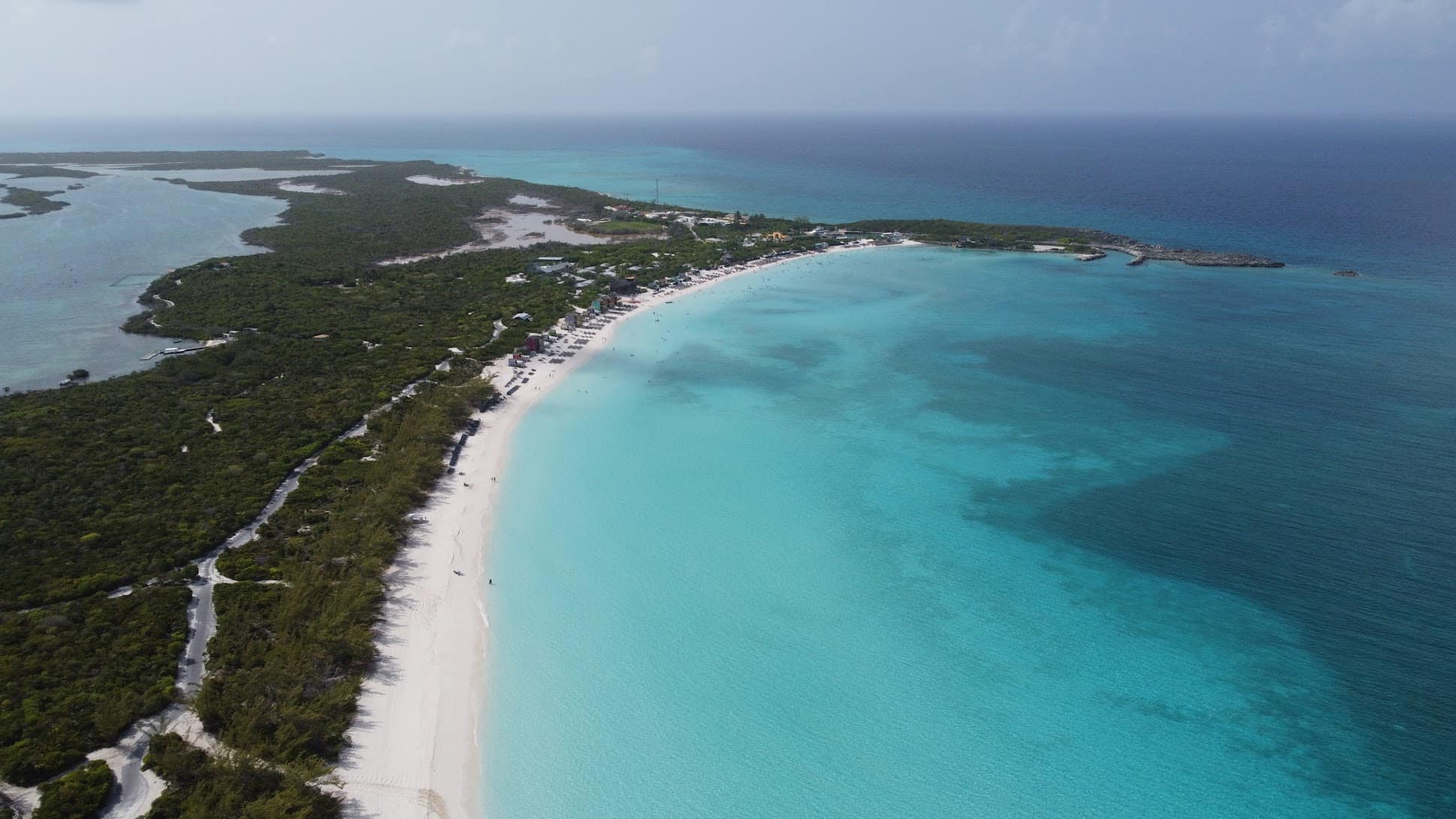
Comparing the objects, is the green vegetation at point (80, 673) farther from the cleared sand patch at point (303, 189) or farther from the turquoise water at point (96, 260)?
the cleared sand patch at point (303, 189)

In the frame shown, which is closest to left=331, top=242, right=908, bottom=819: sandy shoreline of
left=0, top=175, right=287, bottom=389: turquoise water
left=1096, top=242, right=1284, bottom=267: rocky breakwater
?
left=0, top=175, right=287, bottom=389: turquoise water

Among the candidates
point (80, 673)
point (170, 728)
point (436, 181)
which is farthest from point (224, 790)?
point (436, 181)

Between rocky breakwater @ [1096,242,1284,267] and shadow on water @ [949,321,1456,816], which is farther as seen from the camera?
rocky breakwater @ [1096,242,1284,267]

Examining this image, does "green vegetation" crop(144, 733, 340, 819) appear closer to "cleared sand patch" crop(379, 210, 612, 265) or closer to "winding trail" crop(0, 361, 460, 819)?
"winding trail" crop(0, 361, 460, 819)

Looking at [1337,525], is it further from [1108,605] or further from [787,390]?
[787,390]

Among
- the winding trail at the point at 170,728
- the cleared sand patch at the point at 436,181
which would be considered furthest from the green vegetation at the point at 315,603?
the cleared sand patch at the point at 436,181

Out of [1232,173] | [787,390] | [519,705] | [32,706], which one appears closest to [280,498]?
[32,706]
